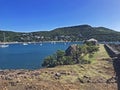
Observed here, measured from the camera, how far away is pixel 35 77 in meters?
36.2

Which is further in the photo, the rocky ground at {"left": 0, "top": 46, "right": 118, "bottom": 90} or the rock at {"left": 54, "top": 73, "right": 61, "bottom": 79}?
the rock at {"left": 54, "top": 73, "right": 61, "bottom": 79}

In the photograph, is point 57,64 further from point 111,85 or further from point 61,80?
point 111,85

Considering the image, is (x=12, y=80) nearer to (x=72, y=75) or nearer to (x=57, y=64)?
(x=72, y=75)

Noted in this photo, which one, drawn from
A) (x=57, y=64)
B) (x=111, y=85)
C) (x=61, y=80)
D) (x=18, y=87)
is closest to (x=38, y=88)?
(x=18, y=87)

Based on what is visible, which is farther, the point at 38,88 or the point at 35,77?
the point at 35,77

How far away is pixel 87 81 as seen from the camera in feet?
111

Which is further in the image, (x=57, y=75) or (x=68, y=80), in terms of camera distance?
(x=57, y=75)

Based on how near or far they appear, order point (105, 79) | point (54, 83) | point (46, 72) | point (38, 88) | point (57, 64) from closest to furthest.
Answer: point (38, 88)
point (54, 83)
point (105, 79)
point (46, 72)
point (57, 64)

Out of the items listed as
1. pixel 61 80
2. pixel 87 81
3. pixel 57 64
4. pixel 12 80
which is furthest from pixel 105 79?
pixel 57 64

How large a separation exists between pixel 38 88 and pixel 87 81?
622 centimetres

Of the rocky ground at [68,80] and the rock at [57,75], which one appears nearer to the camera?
the rocky ground at [68,80]

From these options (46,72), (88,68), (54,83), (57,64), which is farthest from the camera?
(57,64)

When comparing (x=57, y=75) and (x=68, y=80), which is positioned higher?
(x=57, y=75)

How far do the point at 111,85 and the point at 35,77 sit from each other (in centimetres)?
896
